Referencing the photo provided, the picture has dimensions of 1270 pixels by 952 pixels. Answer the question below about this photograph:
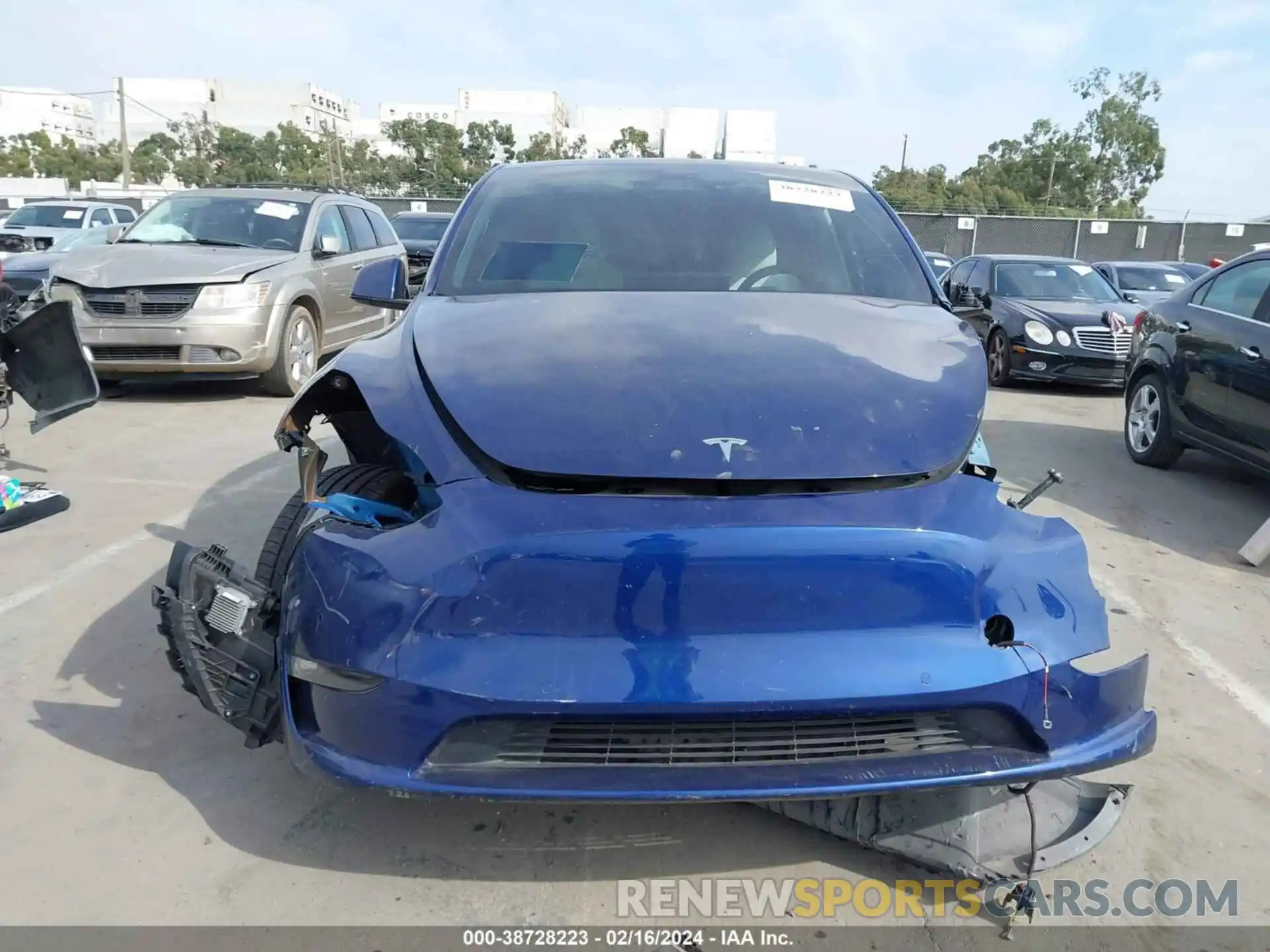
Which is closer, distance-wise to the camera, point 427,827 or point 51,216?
point 427,827

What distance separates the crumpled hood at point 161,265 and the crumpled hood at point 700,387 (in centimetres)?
541

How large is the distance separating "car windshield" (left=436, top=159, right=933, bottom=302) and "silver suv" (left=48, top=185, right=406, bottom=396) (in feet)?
11.4

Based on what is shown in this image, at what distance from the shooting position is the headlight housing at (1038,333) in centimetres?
945

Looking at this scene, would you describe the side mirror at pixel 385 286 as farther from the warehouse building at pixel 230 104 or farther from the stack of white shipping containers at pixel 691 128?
the warehouse building at pixel 230 104

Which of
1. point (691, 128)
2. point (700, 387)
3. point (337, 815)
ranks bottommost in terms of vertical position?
point (337, 815)

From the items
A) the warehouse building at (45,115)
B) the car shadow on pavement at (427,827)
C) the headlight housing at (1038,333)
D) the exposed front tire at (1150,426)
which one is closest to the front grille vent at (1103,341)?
the headlight housing at (1038,333)

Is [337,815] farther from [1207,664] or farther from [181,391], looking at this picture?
[181,391]

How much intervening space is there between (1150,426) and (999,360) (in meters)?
3.62

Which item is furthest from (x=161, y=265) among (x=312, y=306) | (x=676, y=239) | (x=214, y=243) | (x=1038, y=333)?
(x=1038, y=333)

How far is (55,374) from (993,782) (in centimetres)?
490

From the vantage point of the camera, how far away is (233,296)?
7.25m
